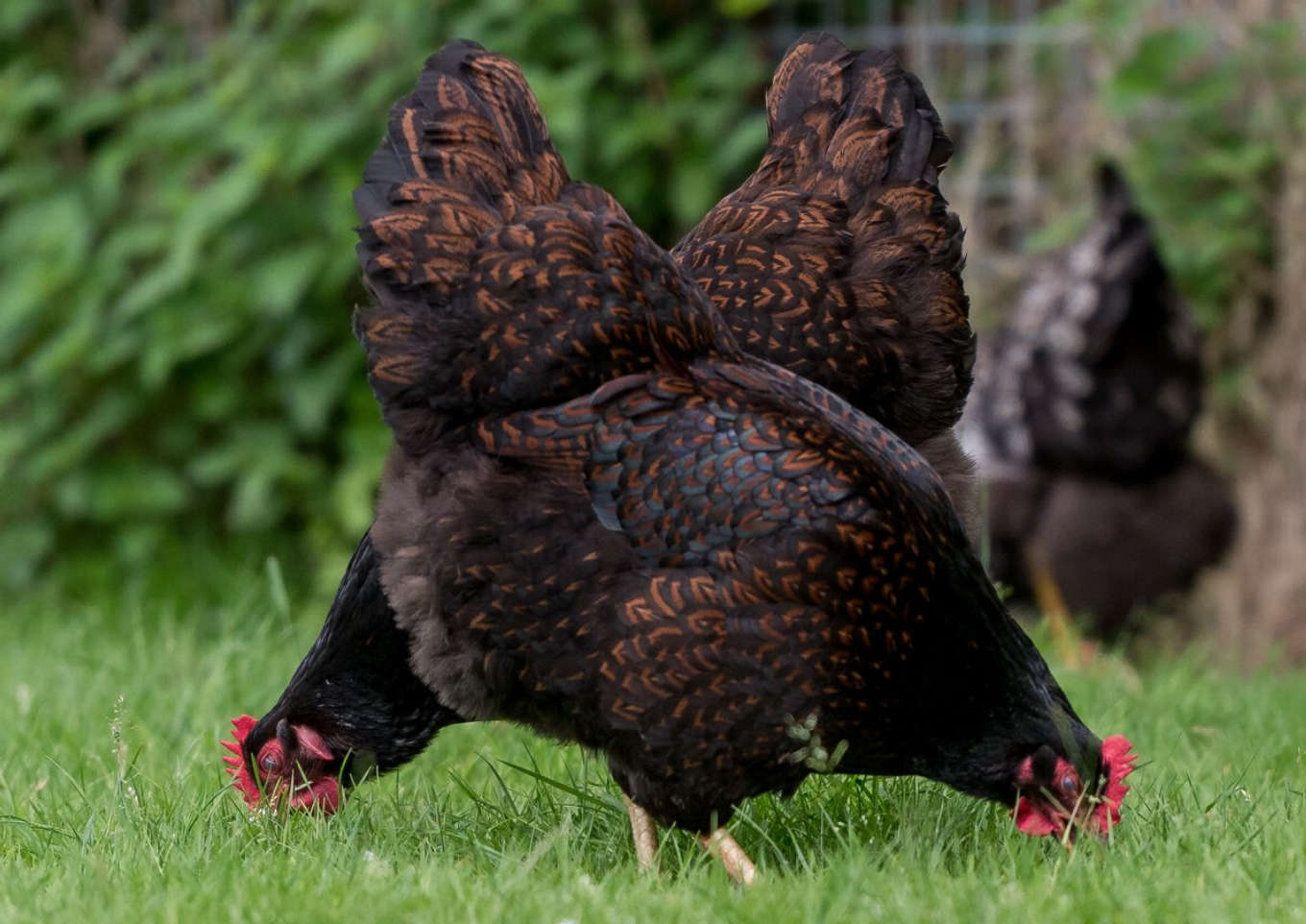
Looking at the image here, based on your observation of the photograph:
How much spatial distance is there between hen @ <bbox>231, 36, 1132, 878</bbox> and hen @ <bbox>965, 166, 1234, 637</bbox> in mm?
3515

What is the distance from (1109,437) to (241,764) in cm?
423

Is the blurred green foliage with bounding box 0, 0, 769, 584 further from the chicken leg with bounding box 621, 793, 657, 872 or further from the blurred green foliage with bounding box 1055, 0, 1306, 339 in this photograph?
the chicken leg with bounding box 621, 793, 657, 872

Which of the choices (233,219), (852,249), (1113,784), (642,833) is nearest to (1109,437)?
(852,249)

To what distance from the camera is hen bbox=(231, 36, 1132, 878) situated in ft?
9.65

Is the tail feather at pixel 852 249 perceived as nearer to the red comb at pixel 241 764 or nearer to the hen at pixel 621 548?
the hen at pixel 621 548

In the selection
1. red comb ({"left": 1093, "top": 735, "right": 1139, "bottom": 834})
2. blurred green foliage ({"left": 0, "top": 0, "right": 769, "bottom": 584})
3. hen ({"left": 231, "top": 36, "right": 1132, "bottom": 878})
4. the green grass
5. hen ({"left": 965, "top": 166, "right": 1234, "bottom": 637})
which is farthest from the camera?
hen ({"left": 965, "top": 166, "right": 1234, "bottom": 637})

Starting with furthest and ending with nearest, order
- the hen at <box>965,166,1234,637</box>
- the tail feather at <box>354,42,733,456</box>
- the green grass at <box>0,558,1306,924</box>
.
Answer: the hen at <box>965,166,1234,637</box> < the tail feather at <box>354,42,733,456</box> < the green grass at <box>0,558,1306,924</box>

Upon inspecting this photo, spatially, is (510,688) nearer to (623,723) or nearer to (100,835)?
(623,723)

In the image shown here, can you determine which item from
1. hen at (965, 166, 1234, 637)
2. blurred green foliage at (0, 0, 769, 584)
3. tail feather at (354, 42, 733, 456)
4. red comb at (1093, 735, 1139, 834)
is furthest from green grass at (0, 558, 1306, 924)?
blurred green foliage at (0, 0, 769, 584)

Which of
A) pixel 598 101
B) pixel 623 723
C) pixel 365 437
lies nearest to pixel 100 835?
pixel 623 723

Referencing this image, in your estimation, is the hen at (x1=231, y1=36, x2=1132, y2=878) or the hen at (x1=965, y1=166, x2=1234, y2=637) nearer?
the hen at (x1=231, y1=36, x2=1132, y2=878)

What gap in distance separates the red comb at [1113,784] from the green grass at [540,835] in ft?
0.13

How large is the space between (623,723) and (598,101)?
13.5ft

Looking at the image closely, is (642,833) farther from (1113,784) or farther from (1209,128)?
(1209,128)
